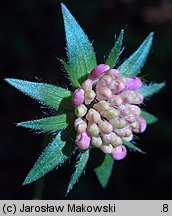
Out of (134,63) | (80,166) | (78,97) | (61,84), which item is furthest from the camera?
(61,84)

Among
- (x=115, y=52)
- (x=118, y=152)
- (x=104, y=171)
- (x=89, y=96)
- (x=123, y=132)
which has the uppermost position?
(x=115, y=52)

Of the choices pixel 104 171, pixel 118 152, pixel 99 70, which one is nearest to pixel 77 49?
pixel 99 70

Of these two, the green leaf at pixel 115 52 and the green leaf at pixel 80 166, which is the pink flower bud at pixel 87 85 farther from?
the green leaf at pixel 80 166

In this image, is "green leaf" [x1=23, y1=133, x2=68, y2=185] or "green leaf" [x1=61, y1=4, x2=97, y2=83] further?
"green leaf" [x1=61, y1=4, x2=97, y2=83]

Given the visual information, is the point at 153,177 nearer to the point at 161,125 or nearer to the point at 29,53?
the point at 161,125

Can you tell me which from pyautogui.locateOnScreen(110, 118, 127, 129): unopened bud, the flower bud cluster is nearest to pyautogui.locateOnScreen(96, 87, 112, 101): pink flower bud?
the flower bud cluster

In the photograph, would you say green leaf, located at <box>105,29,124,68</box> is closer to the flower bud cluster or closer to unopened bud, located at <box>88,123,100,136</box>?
the flower bud cluster

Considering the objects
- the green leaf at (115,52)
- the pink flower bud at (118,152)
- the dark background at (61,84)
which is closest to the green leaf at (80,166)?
the pink flower bud at (118,152)

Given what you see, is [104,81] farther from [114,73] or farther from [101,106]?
[101,106]
